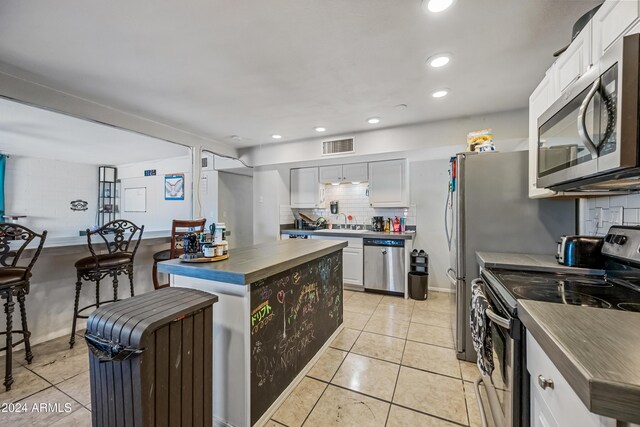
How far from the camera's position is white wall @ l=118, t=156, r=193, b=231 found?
18.1 ft

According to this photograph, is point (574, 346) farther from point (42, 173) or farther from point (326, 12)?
point (42, 173)

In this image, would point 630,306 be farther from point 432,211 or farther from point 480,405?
point 432,211

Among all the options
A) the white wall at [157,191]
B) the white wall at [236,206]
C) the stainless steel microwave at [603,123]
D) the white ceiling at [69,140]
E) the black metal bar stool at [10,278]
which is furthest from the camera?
the white wall at [157,191]

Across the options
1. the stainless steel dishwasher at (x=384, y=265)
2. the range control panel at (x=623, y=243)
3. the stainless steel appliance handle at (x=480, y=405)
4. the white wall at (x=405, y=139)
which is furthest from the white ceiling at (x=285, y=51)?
Result: the stainless steel appliance handle at (x=480, y=405)

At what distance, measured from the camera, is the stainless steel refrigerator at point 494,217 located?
6.66ft

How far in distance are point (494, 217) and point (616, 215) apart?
2.20 feet

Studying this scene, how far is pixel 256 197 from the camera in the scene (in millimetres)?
5086

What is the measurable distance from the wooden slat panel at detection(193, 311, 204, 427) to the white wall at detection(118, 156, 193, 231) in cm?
463

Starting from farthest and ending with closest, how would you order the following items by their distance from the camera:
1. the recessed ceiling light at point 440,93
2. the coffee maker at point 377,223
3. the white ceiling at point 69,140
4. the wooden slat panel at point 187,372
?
the coffee maker at point 377,223 → the white ceiling at point 69,140 → the recessed ceiling light at point 440,93 → the wooden slat panel at point 187,372

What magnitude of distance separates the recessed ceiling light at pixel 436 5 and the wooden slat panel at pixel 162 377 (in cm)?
213

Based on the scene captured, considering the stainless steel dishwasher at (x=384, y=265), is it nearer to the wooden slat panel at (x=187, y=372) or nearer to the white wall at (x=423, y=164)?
the white wall at (x=423, y=164)

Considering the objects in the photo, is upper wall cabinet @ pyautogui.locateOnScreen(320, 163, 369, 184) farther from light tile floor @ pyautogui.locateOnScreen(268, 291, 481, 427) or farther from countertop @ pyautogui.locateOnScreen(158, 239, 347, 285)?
countertop @ pyautogui.locateOnScreen(158, 239, 347, 285)

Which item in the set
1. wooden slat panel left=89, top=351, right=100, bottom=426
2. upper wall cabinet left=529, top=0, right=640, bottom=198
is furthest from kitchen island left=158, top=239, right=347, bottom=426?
upper wall cabinet left=529, top=0, right=640, bottom=198

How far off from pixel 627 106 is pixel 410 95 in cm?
207
